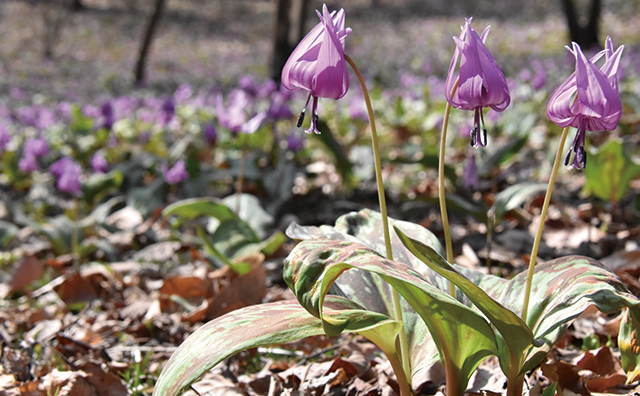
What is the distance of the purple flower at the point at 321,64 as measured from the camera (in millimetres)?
938

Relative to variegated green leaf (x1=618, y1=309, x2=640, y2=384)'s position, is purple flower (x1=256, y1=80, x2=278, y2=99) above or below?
above

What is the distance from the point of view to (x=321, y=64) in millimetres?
939

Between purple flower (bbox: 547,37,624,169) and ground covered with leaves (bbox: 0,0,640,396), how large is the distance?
1.92ft

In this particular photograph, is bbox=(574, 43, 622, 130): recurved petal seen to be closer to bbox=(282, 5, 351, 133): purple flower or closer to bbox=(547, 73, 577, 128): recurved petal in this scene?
bbox=(547, 73, 577, 128): recurved petal

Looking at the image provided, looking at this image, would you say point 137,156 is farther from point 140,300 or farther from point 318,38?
point 318,38

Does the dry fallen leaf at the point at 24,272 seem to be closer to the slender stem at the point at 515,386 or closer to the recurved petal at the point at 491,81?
the slender stem at the point at 515,386

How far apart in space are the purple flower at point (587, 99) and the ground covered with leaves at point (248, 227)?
59 centimetres

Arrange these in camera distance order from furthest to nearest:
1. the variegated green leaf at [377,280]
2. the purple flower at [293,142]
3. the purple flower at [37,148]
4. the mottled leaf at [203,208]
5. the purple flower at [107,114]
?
the purple flower at [107,114], the purple flower at [37,148], the purple flower at [293,142], the mottled leaf at [203,208], the variegated green leaf at [377,280]

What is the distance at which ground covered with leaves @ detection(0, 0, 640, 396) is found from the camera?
1524 mm

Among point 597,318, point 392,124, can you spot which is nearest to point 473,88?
point 597,318

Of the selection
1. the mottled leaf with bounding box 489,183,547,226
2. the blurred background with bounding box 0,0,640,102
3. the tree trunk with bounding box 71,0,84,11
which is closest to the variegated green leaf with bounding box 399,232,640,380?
the mottled leaf with bounding box 489,183,547,226

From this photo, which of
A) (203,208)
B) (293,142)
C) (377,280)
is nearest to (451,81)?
(377,280)

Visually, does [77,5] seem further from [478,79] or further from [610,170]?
[478,79]

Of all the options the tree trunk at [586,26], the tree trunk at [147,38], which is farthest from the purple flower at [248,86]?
the tree trunk at [586,26]
